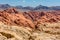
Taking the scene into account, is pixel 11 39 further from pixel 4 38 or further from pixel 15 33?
pixel 15 33

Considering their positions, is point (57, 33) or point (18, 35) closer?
point (18, 35)

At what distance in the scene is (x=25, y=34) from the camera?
23.8 metres

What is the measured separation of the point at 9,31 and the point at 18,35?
3.78 ft

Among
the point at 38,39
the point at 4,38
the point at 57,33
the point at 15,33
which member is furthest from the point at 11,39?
the point at 57,33

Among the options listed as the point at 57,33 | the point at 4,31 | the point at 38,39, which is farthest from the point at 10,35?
the point at 57,33

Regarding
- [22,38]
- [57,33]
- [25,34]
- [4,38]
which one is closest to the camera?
[4,38]

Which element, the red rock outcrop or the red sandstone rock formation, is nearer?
the red rock outcrop

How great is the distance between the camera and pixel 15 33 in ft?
75.7

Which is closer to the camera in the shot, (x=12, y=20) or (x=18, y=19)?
(x=12, y=20)

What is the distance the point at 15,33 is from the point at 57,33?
21.9 ft

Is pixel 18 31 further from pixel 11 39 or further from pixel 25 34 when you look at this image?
pixel 11 39

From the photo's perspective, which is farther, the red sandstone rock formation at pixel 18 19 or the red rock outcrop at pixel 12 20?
the red sandstone rock formation at pixel 18 19

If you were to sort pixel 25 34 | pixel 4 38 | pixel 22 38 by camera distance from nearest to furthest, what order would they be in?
1. pixel 4 38
2. pixel 22 38
3. pixel 25 34

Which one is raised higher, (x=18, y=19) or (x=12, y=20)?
(x=18, y=19)
